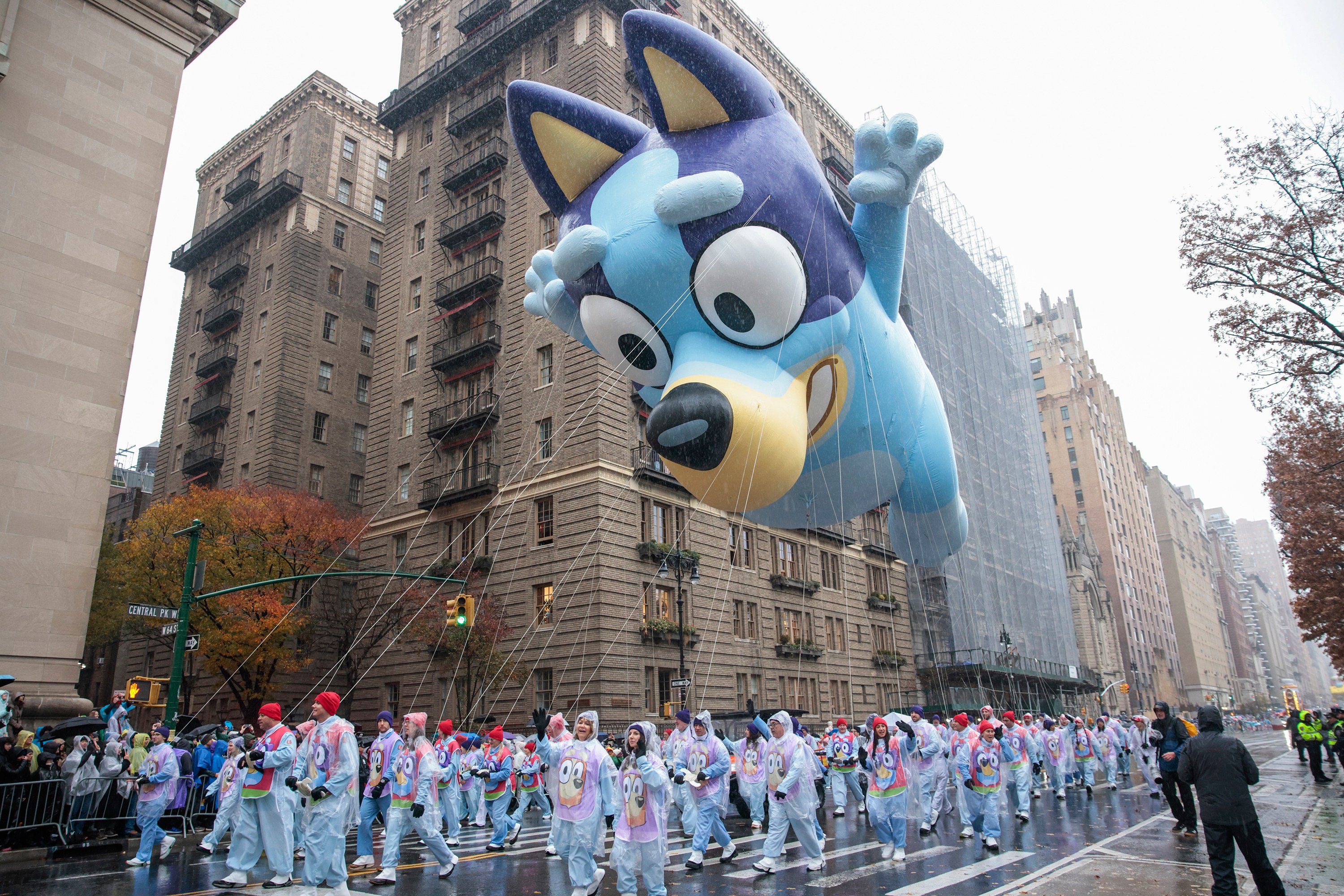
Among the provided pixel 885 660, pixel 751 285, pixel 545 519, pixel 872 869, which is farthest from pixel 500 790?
pixel 885 660

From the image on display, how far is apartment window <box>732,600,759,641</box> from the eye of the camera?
31156mm

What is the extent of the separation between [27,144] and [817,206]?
49.7ft

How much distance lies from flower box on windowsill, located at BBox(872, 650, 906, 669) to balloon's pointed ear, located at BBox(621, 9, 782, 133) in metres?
35.9

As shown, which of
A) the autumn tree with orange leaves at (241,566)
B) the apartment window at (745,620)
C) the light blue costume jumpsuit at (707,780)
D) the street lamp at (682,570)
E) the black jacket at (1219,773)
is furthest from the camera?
the apartment window at (745,620)

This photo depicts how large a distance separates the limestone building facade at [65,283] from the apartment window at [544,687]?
14.5 m

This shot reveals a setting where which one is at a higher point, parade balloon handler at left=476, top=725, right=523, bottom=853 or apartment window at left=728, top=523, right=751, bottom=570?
apartment window at left=728, top=523, right=751, bottom=570

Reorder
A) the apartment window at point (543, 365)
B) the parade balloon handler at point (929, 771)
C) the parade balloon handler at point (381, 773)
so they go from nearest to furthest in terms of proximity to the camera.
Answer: the parade balloon handler at point (381, 773) → the parade balloon handler at point (929, 771) → the apartment window at point (543, 365)

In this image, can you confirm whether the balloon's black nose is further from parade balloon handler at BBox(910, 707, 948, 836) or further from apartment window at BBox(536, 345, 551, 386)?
apartment window at BBox(536, 345, 551, 386)

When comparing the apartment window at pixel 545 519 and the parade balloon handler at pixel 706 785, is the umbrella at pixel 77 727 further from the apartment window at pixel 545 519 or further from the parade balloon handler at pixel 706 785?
the apartment window at pixel 545 519

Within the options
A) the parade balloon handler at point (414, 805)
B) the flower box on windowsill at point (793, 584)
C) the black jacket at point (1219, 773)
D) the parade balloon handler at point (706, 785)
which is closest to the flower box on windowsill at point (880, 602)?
the flower box on windowsill at point (793, 584)

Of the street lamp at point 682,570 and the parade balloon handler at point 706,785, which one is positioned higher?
the street lamp at point 682,570

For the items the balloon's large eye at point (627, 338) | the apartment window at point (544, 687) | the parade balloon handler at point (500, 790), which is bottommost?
the parade balloon handler at point (500, 790)

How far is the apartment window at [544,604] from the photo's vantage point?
27438mm

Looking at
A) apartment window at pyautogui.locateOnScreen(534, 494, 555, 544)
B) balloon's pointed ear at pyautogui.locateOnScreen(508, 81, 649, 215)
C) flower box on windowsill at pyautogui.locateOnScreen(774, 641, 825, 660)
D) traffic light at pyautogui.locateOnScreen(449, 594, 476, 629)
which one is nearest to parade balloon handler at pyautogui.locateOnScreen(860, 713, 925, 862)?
traffic light at pyautogui.locateOnScreen(449, 594, 476, 629)
